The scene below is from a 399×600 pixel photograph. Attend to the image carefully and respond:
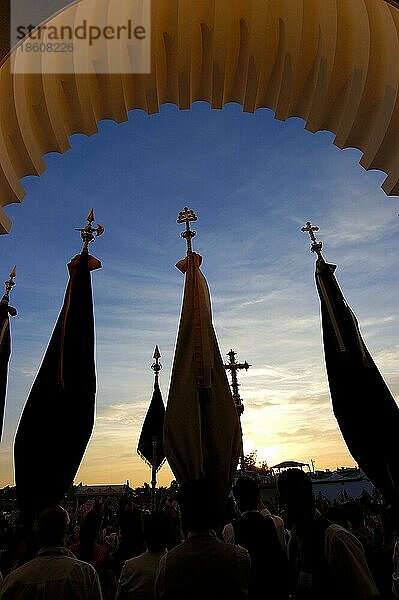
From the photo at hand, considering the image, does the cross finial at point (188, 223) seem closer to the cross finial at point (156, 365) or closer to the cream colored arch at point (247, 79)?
the cream colored arch at point (247, 79)

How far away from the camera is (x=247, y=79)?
326 centimetres

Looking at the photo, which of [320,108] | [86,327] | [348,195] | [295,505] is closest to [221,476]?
[295,505]

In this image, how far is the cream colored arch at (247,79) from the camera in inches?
114

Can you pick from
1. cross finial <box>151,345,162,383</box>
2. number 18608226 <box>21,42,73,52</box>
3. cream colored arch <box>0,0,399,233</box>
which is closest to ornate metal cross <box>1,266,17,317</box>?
cream colored arch <box>0,0,399,233</box>

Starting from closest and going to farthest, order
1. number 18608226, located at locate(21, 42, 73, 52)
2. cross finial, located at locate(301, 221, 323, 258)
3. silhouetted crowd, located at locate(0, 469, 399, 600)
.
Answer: silhouetted crowd, located at locate(0, 469, 399, 600) < number 18608226, located at locate(21, 42, 73, 52) < cross finial, located at locate(301, 221, 323, 258)

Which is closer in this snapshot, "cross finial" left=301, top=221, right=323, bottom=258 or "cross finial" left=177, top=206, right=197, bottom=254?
"cross finial" left=177, top=206, right=197, bottom=254

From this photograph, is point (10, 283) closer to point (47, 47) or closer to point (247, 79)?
point (47, 47)

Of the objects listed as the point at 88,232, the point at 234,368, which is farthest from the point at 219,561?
the point at 234,368

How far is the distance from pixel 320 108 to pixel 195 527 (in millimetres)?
2890

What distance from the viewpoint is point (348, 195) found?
6.94 metres

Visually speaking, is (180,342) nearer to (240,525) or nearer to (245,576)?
(240,525)

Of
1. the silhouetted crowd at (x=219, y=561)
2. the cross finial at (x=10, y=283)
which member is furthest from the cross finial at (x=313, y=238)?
the silhouetted crowd at (x=219, y=561)

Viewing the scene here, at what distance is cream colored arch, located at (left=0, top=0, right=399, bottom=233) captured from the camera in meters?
2.89

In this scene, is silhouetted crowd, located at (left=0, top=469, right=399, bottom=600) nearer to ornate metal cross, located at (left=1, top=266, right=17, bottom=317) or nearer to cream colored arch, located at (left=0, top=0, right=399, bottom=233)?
cream colored arch, located at (left=0, top=0, right=399, bottom=233)
